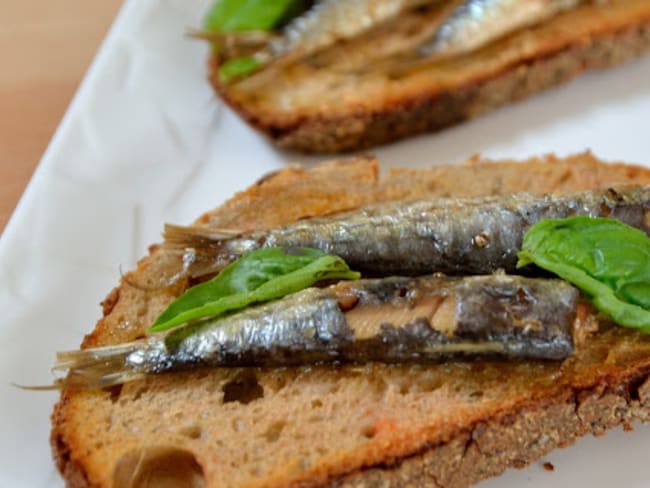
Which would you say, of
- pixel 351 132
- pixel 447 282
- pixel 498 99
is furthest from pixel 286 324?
pixel 498 99

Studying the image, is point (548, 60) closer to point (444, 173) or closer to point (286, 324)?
point (444, 173)

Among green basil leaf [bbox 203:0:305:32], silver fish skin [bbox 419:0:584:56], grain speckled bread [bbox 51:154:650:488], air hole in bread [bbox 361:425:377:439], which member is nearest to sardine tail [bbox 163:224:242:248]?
grain speckled bread [bbox 51:154:650:488]

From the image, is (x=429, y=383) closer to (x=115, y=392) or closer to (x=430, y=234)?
(x=430, y=234)

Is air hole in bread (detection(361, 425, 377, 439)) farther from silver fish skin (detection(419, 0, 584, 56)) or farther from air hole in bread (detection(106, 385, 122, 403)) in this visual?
silver fish skin (detection(419, 0, 584, 56))

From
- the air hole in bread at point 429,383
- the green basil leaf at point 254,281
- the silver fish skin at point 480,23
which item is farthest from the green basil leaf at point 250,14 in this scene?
the air hole in bread at point 429,383

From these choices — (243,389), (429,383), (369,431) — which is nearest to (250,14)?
(243,389)

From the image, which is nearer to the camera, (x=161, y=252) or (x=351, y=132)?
(x=161, y=252)

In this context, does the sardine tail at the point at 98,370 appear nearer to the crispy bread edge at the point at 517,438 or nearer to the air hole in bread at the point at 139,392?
the air hole in bread at the point at 139,392
